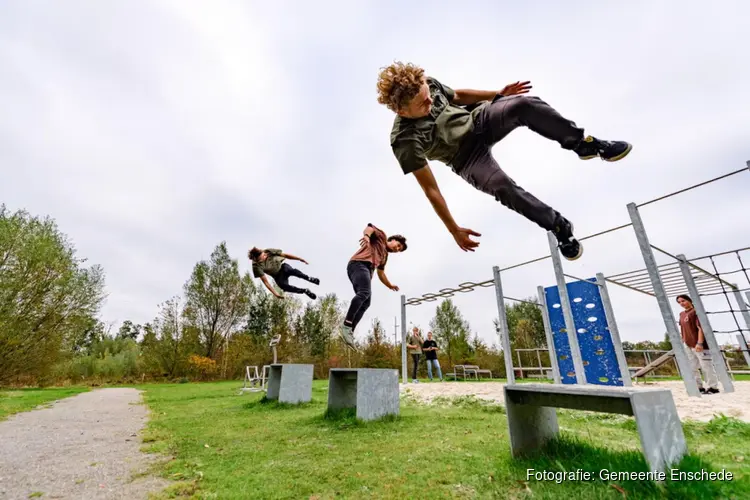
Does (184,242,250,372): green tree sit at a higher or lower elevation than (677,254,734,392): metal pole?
higher

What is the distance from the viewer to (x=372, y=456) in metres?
2.65

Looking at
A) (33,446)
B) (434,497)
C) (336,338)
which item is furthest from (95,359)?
(434,497)

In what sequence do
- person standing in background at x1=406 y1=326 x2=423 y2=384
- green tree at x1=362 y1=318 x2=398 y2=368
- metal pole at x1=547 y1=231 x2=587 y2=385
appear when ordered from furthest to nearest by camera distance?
green tree at x1=362 y1=318 x2=398 y2=368, person standing in background at x1=406 y1=326 x2=423 y2=384, metal pole at x1=547 y1=231 x2=587 y2=385

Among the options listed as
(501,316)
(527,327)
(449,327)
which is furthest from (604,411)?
(527,327)

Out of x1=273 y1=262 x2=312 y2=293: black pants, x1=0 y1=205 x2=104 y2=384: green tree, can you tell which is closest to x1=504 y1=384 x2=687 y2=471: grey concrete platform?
x1=273 y1=262 x2=312 y2=293: black pants

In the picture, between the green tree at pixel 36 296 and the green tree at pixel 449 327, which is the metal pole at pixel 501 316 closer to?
the green tree at pixel 449 327

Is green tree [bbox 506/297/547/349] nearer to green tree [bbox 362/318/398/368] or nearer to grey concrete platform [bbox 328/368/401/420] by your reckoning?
green tree [bbox 362/318/398/368]

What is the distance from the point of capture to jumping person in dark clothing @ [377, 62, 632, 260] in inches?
72.3

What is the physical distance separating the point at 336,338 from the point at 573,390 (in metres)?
22.1

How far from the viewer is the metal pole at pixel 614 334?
5716mm

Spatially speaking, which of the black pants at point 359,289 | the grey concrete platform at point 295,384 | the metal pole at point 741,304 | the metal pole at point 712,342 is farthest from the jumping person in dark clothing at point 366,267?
the metal pole at point 741,304

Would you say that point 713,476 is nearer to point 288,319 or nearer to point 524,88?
point 524,88

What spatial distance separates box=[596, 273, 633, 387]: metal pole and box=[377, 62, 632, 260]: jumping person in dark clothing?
16.9ft

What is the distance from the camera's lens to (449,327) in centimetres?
→ 2269
